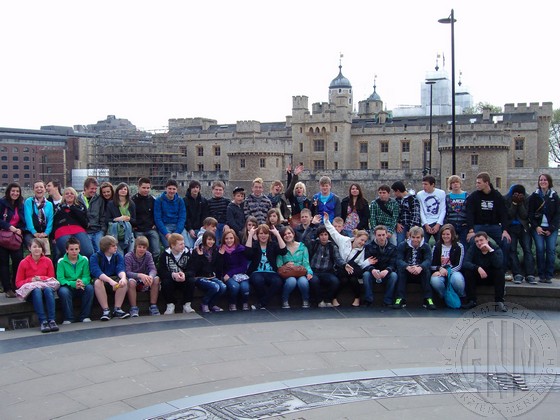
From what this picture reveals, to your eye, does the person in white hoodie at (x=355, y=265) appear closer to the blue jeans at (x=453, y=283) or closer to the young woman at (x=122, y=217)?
the blue jeans at (x=453, y=283)

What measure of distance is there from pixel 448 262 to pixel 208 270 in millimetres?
3792

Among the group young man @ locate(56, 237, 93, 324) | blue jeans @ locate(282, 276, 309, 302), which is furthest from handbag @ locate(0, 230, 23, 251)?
blue jeans @ locate(282, 276, 309, 302)

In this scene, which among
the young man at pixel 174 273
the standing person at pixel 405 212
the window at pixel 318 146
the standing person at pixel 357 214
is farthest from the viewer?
A: the window at pixel 318 146

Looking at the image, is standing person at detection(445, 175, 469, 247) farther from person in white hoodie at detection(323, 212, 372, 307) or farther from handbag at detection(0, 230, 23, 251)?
handbag at detection(0, 230, 23, 251)

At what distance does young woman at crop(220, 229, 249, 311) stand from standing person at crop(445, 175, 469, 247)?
365cm

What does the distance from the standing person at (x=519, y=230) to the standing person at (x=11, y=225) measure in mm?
8018

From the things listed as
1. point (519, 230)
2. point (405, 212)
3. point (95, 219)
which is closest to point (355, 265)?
point (405, 212)

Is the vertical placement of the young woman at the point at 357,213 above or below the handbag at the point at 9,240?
above

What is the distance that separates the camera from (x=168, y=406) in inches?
247

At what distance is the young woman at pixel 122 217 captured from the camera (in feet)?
35.8

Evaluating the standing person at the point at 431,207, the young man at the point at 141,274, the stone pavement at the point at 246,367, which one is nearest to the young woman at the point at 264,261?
the stone pavement at the point at 246,367

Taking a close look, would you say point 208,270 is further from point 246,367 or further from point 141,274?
point 246,367

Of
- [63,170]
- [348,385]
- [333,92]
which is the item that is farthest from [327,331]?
[333,92]

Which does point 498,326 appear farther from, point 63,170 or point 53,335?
point 63,170
